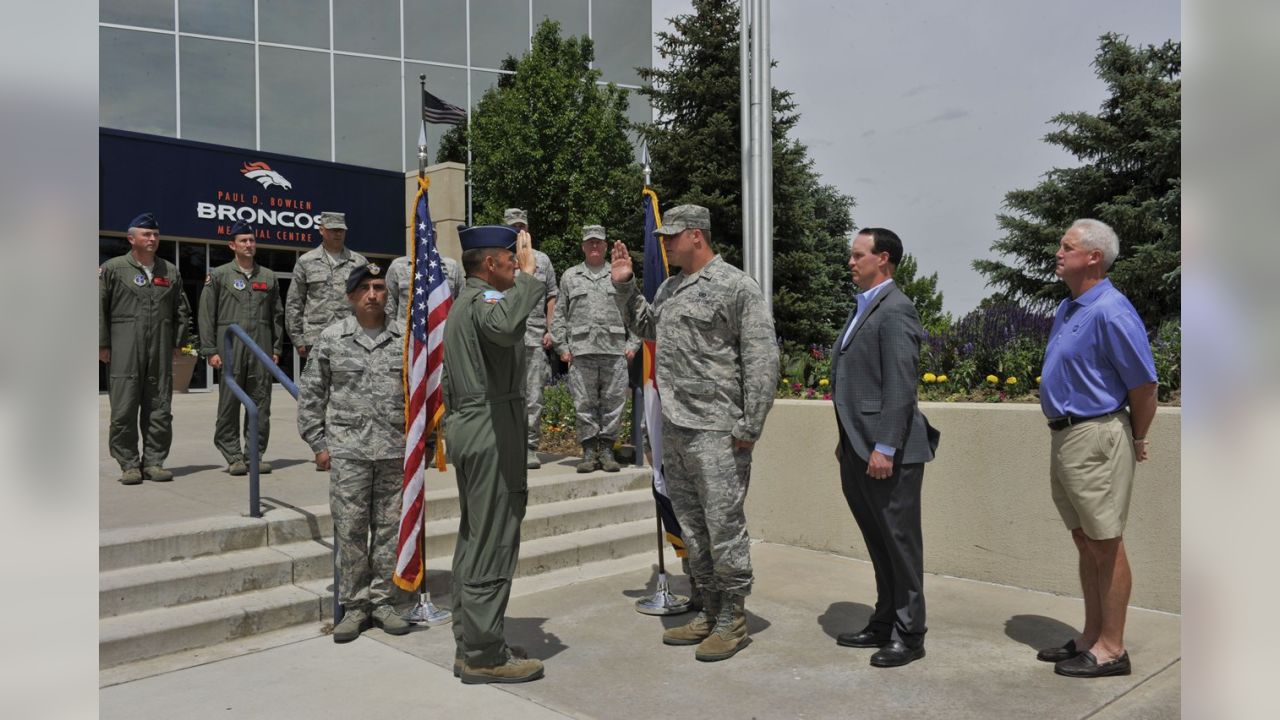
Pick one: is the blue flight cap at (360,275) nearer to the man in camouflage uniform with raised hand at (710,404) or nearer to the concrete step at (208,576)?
the man in camouflage uniform with raised hand at (710,404)

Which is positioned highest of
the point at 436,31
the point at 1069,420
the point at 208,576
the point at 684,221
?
the point at 436,31

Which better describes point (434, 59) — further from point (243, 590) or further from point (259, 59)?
point (243, 590)

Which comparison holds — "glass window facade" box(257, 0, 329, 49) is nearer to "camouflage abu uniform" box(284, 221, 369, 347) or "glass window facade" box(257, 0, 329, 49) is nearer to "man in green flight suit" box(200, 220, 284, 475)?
"man in green flight suit" box(200, 220, 284, 475)

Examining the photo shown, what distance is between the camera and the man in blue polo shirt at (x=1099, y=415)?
151 inches

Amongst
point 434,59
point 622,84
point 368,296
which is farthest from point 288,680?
point 622,84

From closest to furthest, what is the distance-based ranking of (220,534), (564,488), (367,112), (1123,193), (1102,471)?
1. (1102,471)
2. (220,534)
3. (564,488)
4. (1123,193)
5. (367,112)

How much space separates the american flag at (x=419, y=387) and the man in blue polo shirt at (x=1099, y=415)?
3181mm

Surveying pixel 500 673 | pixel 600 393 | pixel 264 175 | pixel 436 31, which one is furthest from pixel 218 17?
pixel 500 673

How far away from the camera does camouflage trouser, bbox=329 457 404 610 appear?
475 cm

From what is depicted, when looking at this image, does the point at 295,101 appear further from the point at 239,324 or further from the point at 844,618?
the point at 844,618

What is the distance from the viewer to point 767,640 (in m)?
4.66

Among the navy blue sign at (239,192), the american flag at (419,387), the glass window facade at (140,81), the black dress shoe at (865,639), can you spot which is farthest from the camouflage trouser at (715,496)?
the glass window facade at (140,81)

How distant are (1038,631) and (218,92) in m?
20.5

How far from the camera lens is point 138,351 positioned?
259 inches
